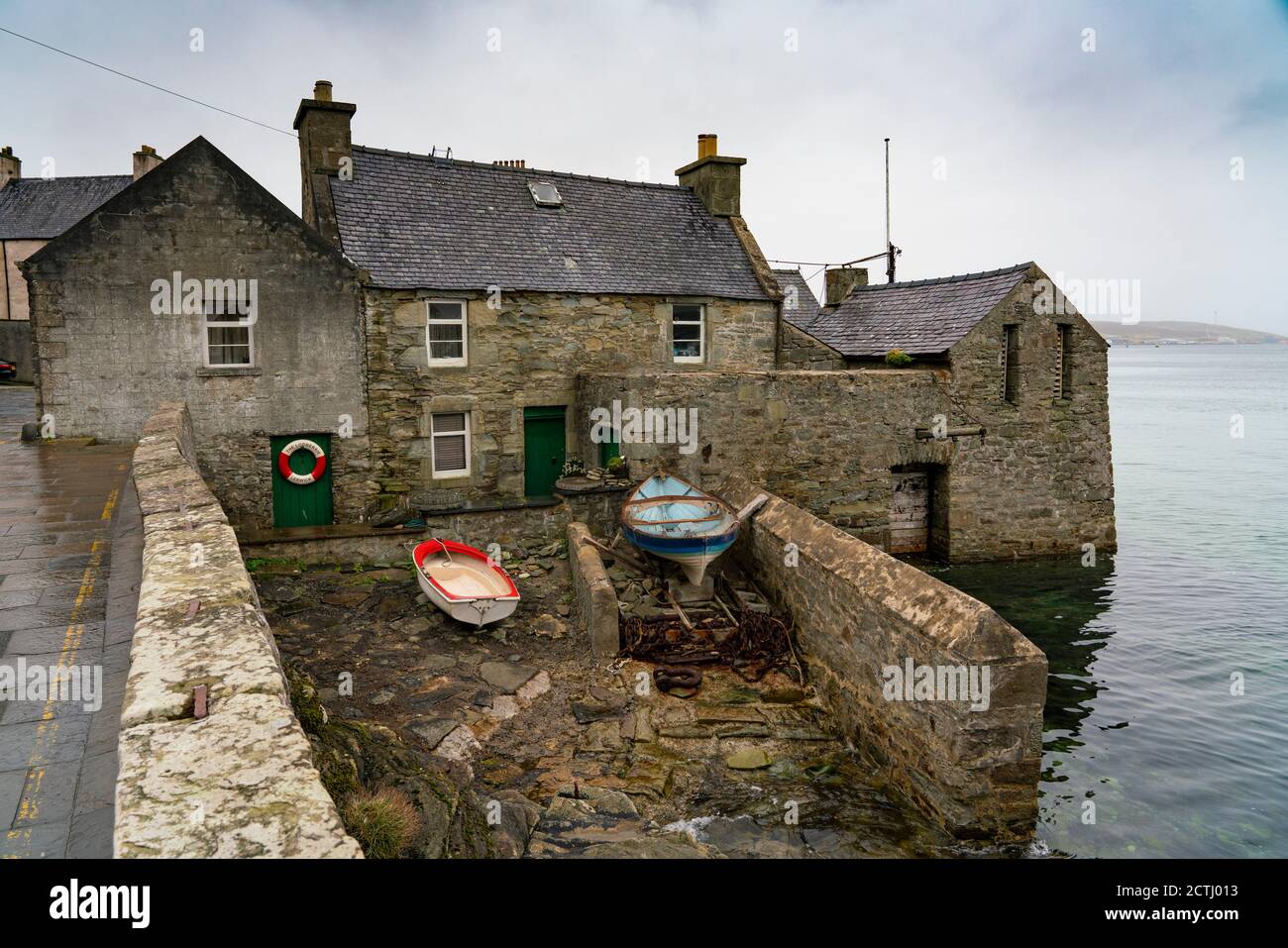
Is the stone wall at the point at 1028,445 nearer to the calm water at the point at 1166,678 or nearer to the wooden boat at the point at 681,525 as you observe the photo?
the calm water at the point at 1166,678

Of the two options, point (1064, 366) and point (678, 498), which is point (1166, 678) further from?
point (678, 498)

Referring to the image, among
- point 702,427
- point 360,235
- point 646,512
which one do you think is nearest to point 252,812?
point 646,512

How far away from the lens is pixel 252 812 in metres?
2.86

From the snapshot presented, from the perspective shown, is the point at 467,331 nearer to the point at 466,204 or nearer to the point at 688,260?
the point at 466,204

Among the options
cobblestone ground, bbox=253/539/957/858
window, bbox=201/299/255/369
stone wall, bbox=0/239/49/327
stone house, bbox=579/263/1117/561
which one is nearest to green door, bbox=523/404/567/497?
stone house, bbox=579/263/1117/561

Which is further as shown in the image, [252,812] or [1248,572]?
[1248,572]

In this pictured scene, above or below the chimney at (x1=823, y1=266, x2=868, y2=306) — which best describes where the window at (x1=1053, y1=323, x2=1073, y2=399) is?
below

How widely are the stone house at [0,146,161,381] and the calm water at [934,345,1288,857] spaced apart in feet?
129

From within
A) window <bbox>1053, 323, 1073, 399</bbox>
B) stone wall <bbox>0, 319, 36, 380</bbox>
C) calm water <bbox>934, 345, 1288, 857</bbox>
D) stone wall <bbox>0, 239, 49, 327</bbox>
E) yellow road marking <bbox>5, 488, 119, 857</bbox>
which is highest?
stone wall <bbox>0, 239, 49, 327</bbox>

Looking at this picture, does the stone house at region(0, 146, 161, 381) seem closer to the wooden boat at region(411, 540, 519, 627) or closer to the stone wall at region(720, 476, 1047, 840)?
the wooden boat at region(411, 540, 519, 627)

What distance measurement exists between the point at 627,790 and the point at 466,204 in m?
15.3

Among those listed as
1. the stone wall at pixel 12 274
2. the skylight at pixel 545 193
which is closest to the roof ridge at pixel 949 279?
the skylight at pixel 545 193

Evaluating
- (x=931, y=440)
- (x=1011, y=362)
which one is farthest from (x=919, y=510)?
(x=1011, y=362)

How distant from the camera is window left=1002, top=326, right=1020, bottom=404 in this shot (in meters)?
19.5
